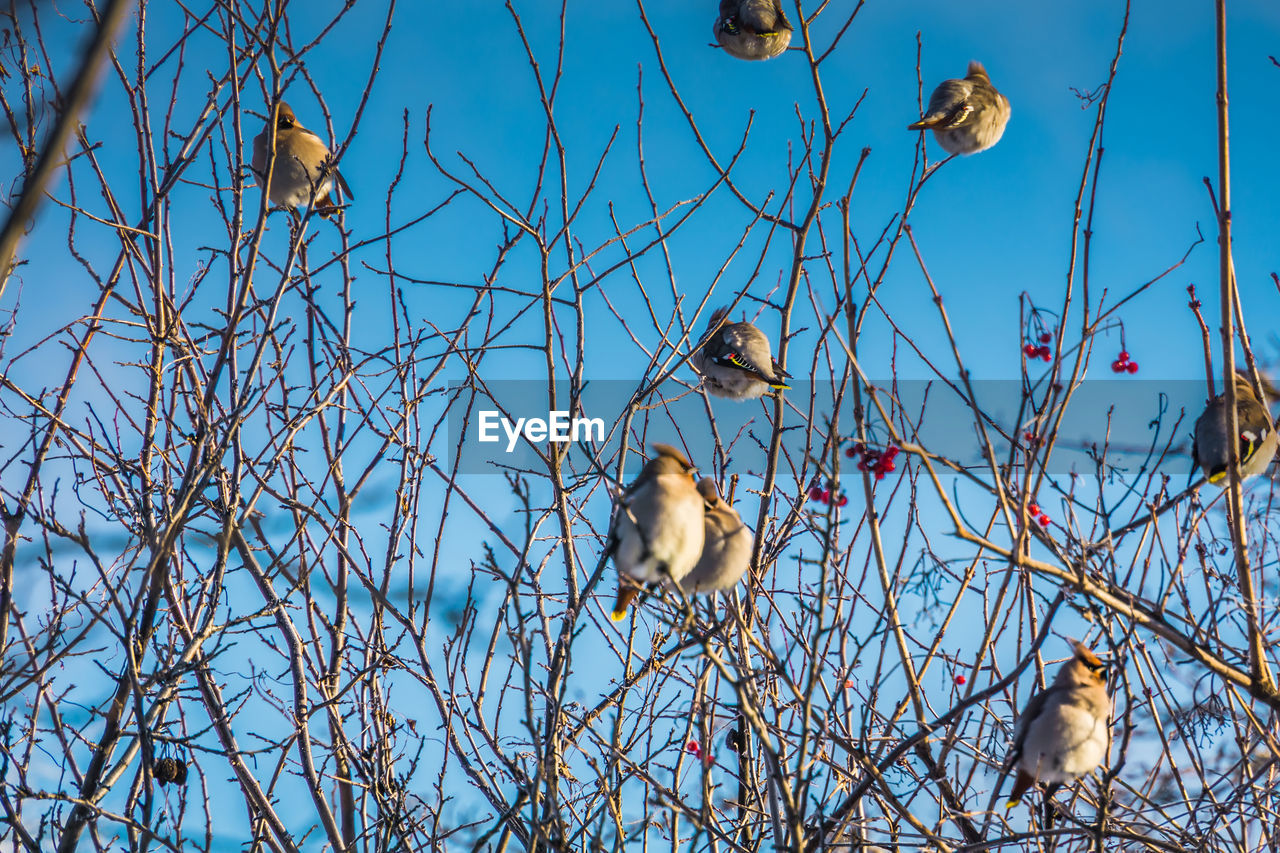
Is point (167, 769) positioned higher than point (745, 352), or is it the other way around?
point (745, 352)

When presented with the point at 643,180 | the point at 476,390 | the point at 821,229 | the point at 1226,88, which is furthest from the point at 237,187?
the point at 1226,88

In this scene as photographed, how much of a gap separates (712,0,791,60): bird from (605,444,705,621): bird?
3.08 meters

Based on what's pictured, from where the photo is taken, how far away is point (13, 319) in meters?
4.27

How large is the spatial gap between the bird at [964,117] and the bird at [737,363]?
1186 mm

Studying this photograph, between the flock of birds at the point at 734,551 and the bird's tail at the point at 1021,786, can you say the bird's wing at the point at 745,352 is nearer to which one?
the flock of birds at the point at 734,551

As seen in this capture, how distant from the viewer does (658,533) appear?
9.46 ft

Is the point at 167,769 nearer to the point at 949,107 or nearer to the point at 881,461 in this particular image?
the point at 881,461

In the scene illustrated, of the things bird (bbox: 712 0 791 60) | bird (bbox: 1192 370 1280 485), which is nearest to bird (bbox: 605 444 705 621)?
bird (bbox: 1192 370 1280 485)

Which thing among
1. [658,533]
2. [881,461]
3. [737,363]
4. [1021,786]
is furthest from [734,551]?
[737,363]

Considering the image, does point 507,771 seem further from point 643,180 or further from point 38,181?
point 38,181

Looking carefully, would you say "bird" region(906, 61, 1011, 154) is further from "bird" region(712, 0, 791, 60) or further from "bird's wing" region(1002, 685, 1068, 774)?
"bird's wing" region(1002, 685, 1068, 774)

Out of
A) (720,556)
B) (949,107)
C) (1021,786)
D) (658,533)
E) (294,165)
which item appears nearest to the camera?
(658,533)

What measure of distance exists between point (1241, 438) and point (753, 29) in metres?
2.86

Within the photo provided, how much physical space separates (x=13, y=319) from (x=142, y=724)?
1.99 meters
